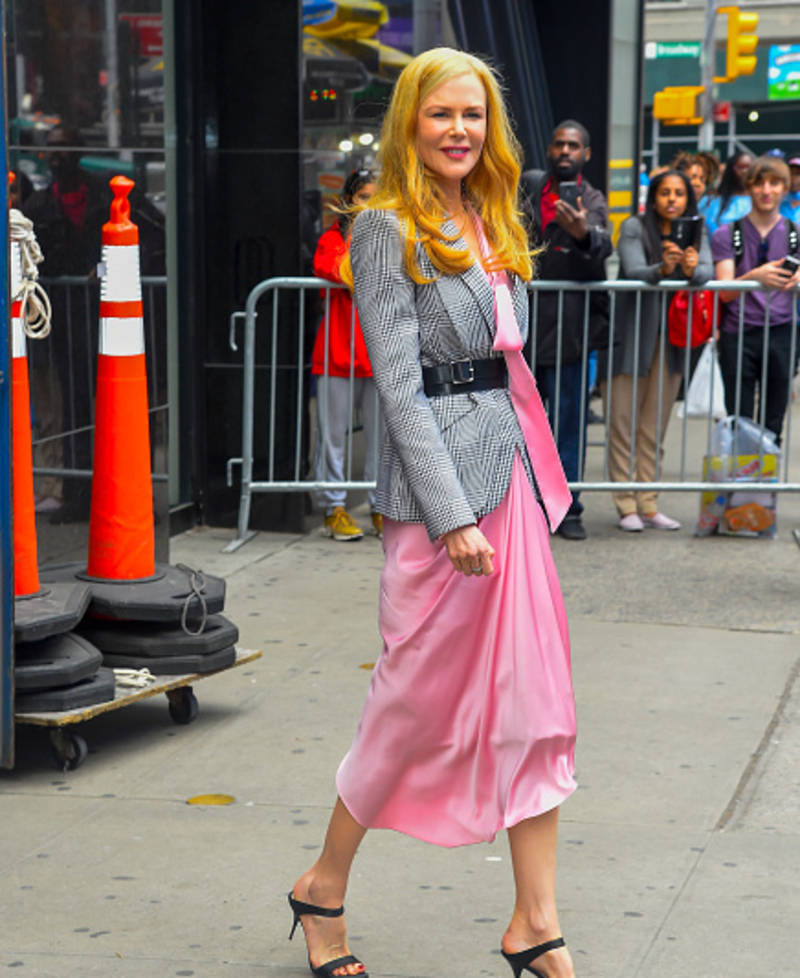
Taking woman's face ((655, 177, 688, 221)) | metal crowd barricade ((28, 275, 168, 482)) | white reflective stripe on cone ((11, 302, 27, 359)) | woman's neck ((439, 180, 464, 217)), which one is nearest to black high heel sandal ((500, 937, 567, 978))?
woman's neck ((439, 180, 464, 217))

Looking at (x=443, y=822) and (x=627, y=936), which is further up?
(x=443, y=822)

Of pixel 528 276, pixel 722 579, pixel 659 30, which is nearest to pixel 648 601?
pixel 722 579

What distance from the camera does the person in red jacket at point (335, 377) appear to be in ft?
26.5

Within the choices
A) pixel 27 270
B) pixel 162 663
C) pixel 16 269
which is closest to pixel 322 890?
pixel 162 663

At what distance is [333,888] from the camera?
11.1 ft

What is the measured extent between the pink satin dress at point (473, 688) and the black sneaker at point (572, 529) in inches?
198

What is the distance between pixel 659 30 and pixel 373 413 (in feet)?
104

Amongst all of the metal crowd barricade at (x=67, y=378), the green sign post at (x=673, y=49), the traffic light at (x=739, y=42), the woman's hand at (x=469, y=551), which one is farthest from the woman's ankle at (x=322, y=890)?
the green sign post at (x=673, y=49)

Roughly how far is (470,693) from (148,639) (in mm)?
1961

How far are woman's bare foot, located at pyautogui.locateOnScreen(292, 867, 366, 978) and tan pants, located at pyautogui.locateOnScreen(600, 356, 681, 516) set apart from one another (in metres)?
5.47

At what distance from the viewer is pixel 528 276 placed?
3367 mm

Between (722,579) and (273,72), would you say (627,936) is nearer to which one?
(722,579)

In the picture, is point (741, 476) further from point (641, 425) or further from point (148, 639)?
point (148, 639)

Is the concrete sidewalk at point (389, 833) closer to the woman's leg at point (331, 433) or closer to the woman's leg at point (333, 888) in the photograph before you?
the woman's leg at point (333, 888)
